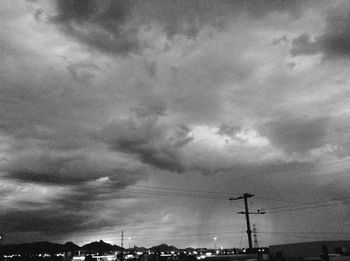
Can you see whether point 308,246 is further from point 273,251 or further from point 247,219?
point 247,219

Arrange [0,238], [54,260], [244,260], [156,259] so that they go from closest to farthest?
1. [244,260]
2. [156,259]
3. [0,238]
4. [54,260]

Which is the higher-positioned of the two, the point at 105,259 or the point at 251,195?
the point at 251,195

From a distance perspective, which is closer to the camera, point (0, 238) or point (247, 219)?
point (247, 219)

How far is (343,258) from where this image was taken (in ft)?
149

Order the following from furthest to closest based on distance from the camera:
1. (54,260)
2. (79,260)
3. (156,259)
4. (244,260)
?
(79,260) < (54,260) < (156,259) < (244,260)

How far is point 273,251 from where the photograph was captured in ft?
235

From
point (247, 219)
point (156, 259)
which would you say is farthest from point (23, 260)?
point (247, 219)

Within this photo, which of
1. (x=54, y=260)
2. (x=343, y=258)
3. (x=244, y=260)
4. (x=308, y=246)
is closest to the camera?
(x=343, y=258)

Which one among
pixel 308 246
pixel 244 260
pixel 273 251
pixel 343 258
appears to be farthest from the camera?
pixel 273 251

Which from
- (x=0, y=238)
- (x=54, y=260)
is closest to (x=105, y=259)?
(x=54, y=260)

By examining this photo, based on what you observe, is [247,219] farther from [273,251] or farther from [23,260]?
[23,260]

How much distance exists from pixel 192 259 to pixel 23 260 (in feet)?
260

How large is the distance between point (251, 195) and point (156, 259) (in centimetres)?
3445

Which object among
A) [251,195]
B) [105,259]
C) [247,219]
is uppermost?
[251,195]
